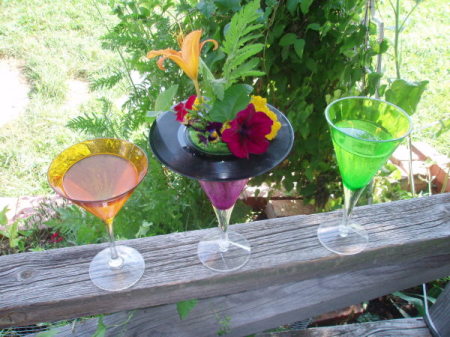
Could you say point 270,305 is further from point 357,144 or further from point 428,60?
point 428,60

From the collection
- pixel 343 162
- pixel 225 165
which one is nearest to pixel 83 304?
pixel 225 165

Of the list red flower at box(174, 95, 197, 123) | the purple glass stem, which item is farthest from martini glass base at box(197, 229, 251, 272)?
red flower at box(174, 95, 197, 123)

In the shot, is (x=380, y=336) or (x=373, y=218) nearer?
(x=373, y=218)

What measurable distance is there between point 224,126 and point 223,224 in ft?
0.96

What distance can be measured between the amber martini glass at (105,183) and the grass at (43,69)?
153 cm

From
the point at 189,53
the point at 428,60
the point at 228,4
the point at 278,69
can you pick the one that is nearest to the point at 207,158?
the point at 189,53

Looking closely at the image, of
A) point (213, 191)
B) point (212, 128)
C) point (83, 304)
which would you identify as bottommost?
point (83, 304)

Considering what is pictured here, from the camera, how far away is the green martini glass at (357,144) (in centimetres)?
78

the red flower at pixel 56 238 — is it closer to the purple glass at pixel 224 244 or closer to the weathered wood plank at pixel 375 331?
the weathered wood plank at pixel 375 331

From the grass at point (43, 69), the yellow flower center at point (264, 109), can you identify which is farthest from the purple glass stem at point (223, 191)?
the grass at point (43, 69)

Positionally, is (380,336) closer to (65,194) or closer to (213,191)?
(213,191)

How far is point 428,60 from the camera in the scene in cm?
305

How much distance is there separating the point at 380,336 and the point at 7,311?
1.04m

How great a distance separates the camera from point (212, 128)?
2.41ft
